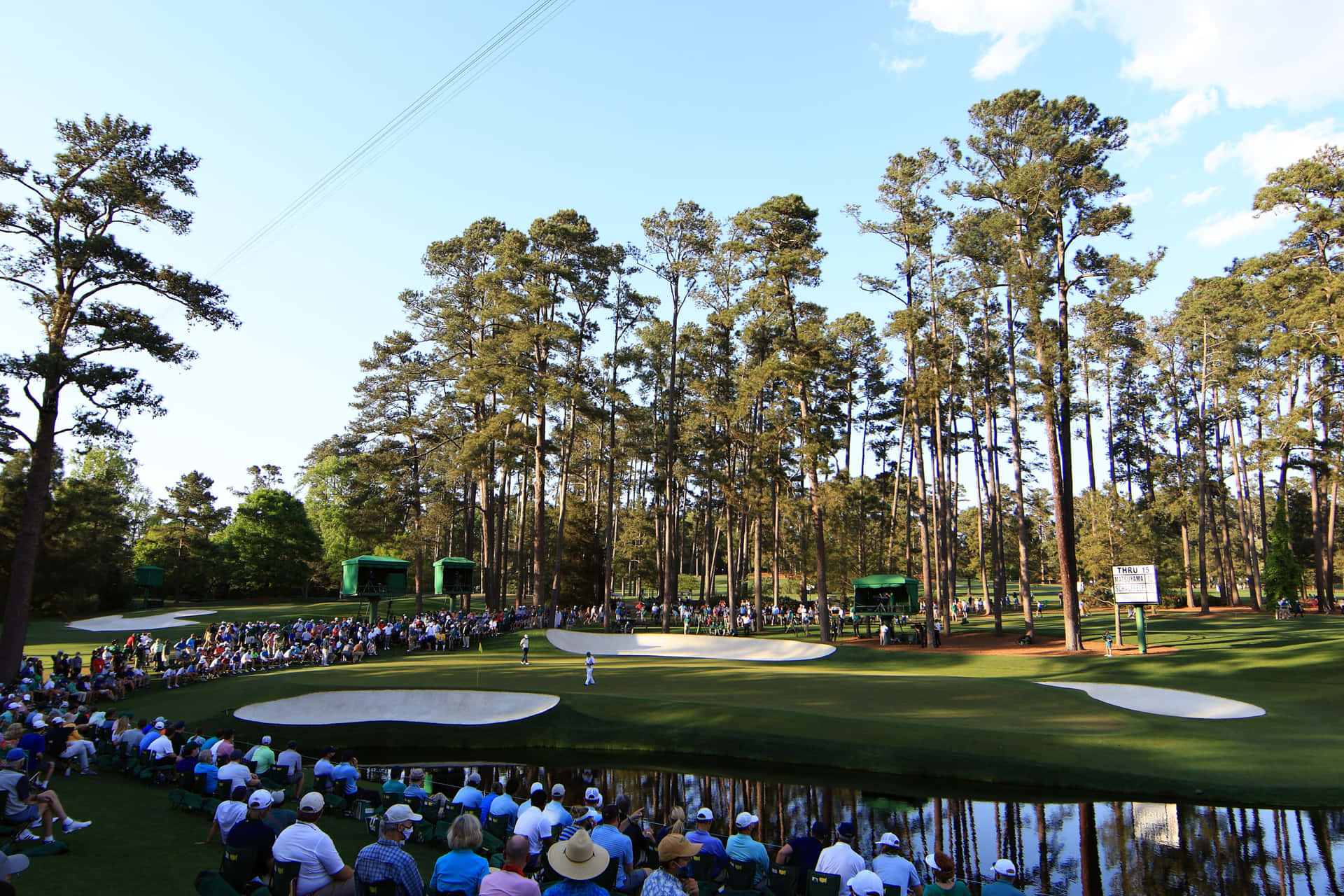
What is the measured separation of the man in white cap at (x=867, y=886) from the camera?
561 centimetres

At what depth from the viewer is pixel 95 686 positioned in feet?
71.1

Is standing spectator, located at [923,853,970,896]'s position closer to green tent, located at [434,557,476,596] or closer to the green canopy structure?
the green canopy structure

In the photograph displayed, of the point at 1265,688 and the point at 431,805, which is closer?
the point at 431,805

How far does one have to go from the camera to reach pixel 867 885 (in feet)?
18.8

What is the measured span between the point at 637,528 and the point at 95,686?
4023cm

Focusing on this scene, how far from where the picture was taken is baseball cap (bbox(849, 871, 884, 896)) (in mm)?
5613

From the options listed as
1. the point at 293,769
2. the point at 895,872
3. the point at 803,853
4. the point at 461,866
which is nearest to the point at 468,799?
the point at 293,769

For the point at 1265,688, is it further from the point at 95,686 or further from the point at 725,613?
the point at 95,686

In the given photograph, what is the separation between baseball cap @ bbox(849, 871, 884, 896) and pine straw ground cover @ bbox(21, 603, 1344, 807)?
32.3ft

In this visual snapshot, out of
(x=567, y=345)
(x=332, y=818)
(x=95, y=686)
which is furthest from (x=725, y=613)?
(x=332, y=818)

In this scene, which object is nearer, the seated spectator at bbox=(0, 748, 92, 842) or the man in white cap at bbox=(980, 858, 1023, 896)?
the man in white cap at bbox=(980, 858, 1023, 896)

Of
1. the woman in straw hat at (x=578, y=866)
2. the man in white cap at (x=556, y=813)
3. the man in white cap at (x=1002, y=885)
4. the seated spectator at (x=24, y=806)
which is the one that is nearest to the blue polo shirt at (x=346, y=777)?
the seated spectator at (x=24, y=806)

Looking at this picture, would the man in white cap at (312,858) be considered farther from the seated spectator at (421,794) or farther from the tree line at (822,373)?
the tree line at (822,373)

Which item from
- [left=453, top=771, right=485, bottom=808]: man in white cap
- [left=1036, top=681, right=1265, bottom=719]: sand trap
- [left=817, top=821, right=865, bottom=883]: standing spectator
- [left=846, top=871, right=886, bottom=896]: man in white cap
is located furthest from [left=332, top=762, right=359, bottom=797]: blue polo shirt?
[left=1036, top=681, right=1265, bottom=719]: sand trap
